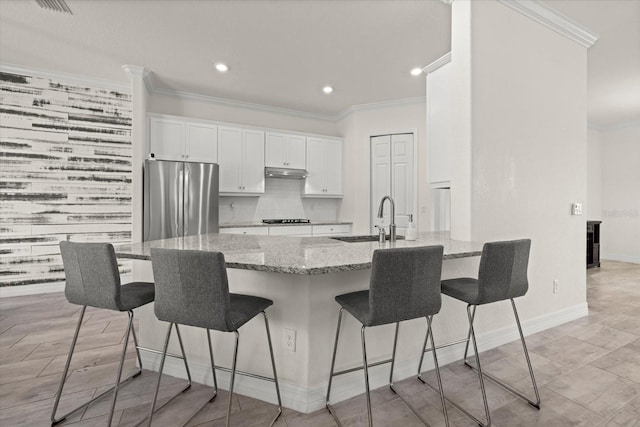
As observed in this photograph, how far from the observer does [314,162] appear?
208 inches

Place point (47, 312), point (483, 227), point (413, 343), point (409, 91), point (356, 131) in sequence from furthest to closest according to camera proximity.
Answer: point (356, 131)
point (409, 91)
point (47, 312)
point (483, 227)
point (413, 343)

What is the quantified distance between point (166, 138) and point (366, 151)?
3024mm

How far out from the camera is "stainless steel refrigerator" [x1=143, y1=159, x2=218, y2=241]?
12.3 ft

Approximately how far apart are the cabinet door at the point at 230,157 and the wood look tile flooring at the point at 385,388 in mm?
2306

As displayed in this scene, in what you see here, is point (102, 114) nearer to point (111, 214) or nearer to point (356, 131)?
point (111, 214)

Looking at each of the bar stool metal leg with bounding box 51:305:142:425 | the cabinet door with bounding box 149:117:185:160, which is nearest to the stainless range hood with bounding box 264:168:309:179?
the cabinet door with bounding box 149:117:185:160

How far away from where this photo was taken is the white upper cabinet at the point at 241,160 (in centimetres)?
463

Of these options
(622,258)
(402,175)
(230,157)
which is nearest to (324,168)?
(402,175)

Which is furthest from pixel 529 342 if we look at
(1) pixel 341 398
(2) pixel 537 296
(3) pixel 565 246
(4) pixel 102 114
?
(4) pixel 102 114

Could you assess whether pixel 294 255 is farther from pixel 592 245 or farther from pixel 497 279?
pixel 592 245

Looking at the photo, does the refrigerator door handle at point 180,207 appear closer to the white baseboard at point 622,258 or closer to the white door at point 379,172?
the white door at point 379,172

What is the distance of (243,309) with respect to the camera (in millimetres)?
1502

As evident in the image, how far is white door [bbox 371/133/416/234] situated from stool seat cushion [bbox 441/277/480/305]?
9.05ft

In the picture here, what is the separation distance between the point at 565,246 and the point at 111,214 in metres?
5.37
